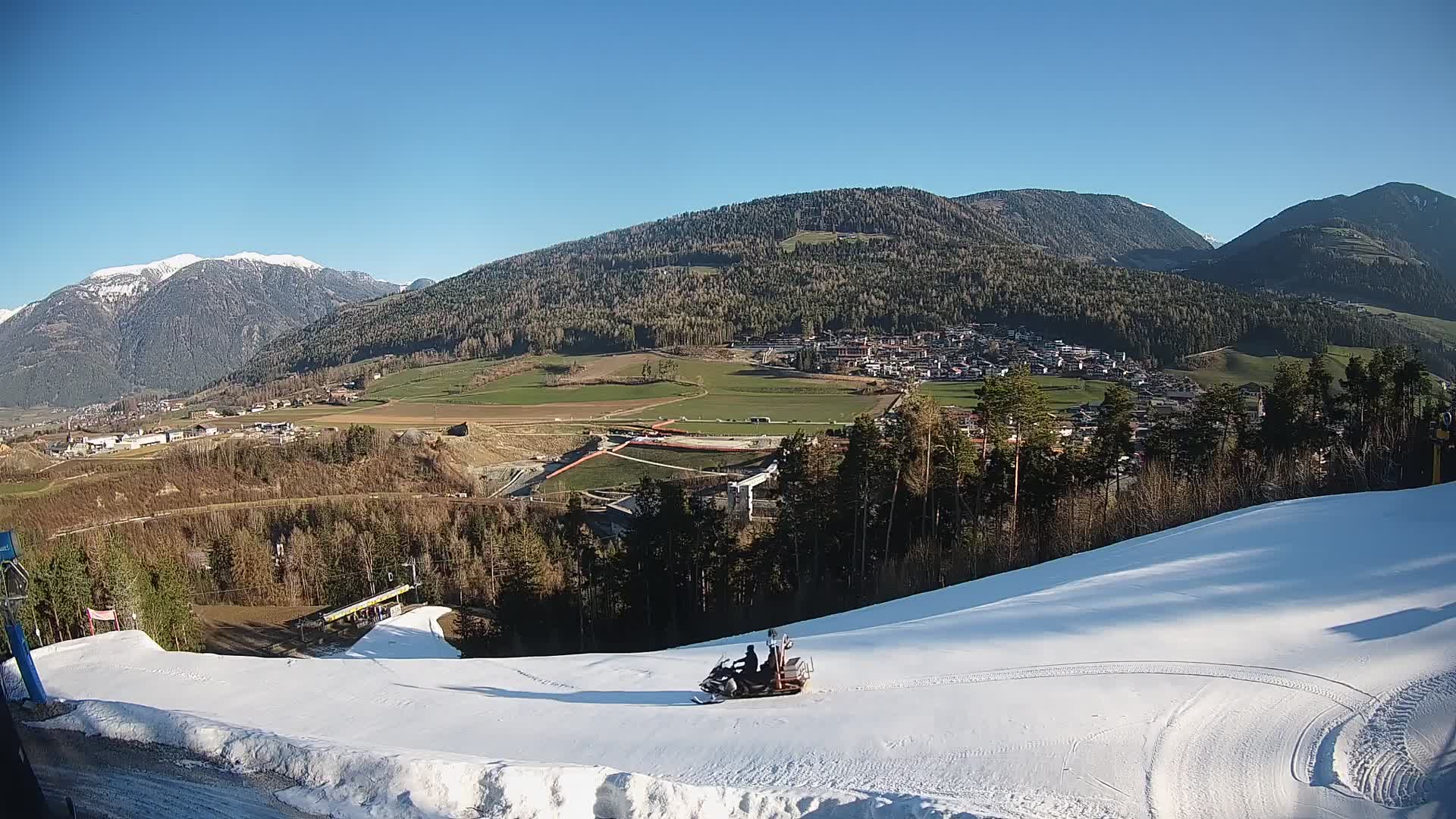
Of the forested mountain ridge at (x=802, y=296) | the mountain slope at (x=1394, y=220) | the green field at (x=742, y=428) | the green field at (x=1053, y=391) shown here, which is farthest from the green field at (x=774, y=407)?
the mountain slope at (x=1394, y=220)

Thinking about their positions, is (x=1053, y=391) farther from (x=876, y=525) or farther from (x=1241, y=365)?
(x=876, y=525)

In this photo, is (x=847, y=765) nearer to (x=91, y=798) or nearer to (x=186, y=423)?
(x=91, y=798)

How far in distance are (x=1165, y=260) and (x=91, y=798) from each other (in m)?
192

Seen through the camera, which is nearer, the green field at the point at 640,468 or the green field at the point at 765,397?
the green field at the point at 640,468

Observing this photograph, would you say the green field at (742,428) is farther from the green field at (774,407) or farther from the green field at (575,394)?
the green field at (575,394)

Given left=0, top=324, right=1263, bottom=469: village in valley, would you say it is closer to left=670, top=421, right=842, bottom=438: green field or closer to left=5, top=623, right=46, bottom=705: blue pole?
left=670, top=421, right=842, bottom=438: green field

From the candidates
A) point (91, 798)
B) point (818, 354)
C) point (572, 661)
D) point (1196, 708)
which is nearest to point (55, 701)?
point (91, 798)

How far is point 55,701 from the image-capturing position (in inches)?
355

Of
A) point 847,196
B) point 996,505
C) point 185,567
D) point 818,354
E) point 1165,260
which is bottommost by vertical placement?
point 185,567

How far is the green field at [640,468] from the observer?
37.6 metres

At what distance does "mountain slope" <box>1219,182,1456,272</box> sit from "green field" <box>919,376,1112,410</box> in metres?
67.8

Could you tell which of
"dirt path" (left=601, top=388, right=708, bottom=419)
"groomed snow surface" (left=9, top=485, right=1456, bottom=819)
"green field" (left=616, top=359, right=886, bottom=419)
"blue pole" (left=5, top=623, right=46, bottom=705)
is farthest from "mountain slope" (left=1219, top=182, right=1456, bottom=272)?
"blue pole" (left=5, top=623, right=46, bottom=705)

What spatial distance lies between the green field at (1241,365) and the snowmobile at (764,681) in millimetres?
48808

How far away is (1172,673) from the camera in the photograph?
809 cm
